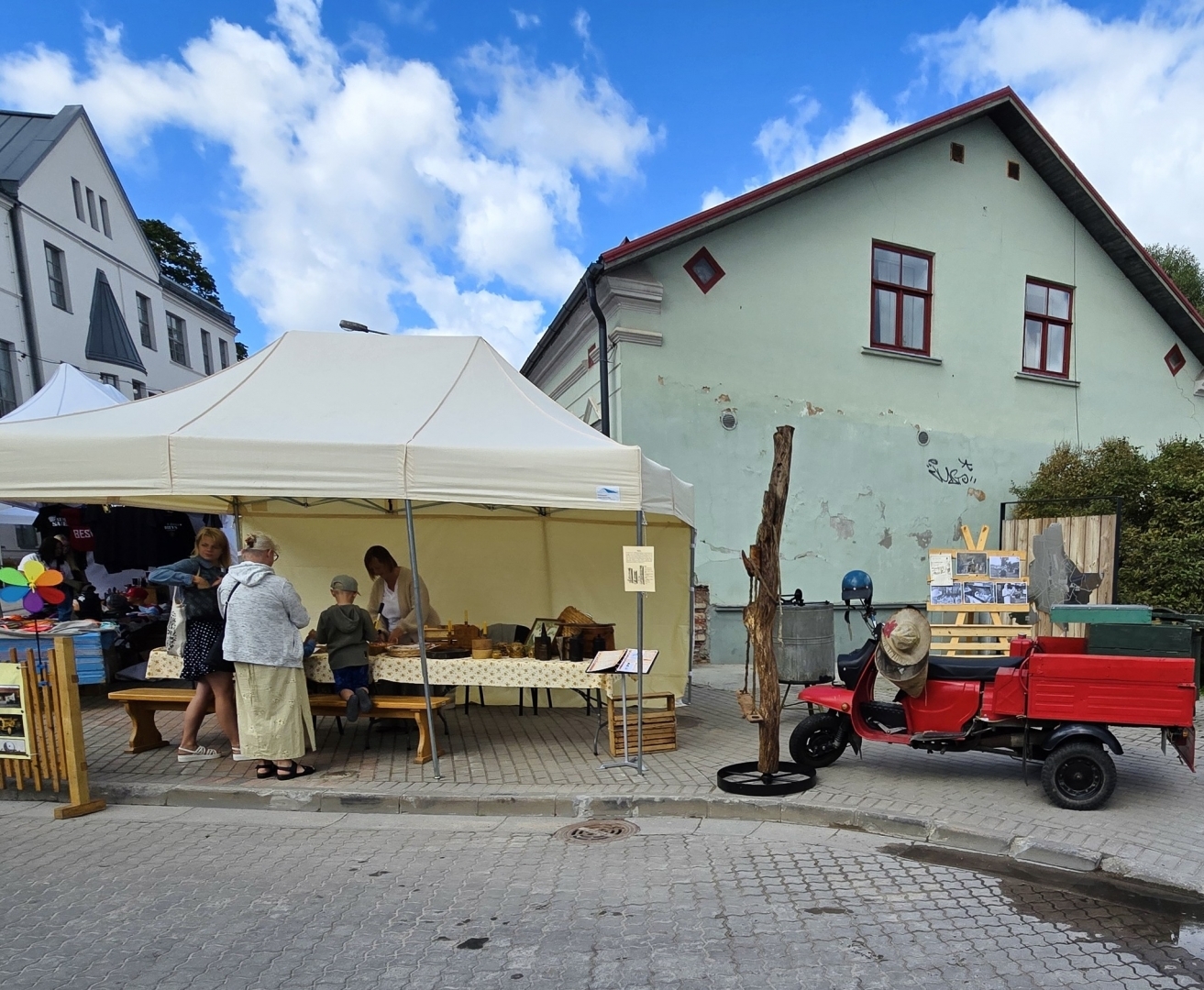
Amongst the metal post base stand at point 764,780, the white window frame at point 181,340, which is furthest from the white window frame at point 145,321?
the metal post base stand at point 764,780

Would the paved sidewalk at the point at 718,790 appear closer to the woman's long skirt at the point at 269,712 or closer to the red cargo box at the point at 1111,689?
the woman's long skirt at the point at 269,712

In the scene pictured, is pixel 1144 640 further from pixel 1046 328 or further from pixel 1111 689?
pixel 1046 328

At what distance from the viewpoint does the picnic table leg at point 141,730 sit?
18.9 feet

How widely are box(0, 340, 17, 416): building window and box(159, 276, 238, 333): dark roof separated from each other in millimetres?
8754

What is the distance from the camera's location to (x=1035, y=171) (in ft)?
39.0

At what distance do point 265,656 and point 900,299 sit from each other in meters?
10.3

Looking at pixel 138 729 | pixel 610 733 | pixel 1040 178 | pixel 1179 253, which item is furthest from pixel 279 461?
pixel 1179 253

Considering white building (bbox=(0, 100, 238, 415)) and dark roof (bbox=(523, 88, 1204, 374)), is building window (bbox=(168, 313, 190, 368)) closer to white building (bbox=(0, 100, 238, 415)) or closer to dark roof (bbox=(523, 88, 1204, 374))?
white building (bbox=(0, 100, 238, 415))

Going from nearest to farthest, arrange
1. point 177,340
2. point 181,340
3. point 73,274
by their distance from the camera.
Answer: point 73,274 < point 177,340 < point 181,340

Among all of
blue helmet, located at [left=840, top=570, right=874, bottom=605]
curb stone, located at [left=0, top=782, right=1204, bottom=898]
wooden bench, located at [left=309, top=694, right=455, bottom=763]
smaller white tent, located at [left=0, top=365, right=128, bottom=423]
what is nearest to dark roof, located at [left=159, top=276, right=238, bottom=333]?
smaller white tent, located at [left=0, top=365, right=128, bottom=423]

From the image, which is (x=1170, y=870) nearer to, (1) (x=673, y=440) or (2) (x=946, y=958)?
(2) (x=946, y=958)

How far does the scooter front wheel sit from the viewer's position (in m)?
5.23

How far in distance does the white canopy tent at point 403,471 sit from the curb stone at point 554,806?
1.85 meters

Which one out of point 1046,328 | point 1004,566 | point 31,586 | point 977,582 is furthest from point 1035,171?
point 31,586
